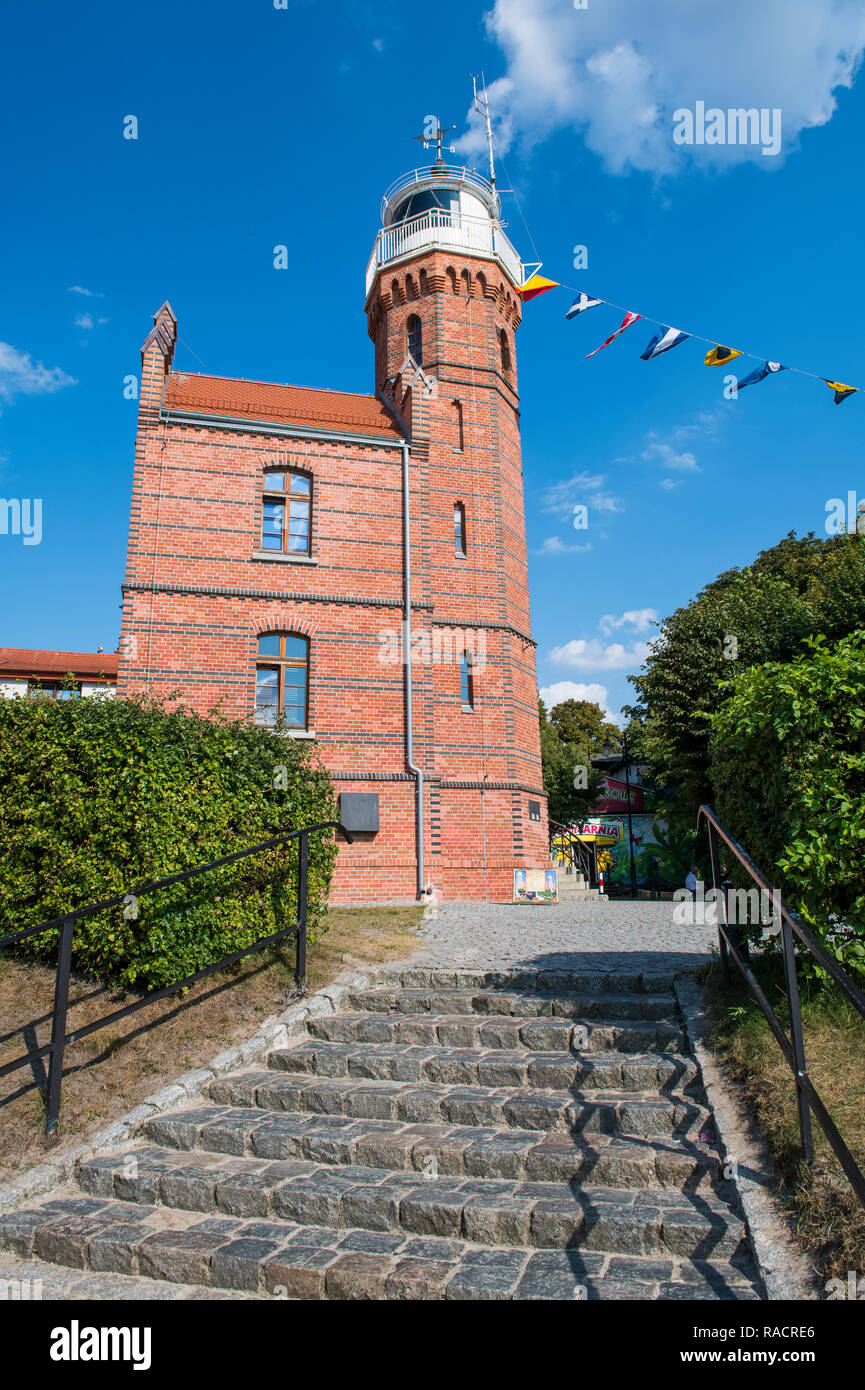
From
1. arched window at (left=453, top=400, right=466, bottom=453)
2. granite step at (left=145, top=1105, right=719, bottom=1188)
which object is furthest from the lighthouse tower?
granite step at (left=145, top=1105, right=719, bottom=1188)

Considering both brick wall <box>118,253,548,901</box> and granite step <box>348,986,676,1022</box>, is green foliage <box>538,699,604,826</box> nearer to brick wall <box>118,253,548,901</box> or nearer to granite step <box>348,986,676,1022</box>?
brick wall <box>118,253,548,901</box>

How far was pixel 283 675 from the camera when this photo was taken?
15078mm

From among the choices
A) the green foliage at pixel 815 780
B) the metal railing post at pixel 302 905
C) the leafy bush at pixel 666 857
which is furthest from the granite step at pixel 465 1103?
the leafy bush at pixel 666 857

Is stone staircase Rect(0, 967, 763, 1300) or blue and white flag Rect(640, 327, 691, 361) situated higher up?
blue and white flag Rect(640, 327, 691, 361)

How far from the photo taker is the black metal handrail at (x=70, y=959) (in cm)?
462

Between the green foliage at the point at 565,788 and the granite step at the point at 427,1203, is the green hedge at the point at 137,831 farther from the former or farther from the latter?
the green foliage at the point at 565,788

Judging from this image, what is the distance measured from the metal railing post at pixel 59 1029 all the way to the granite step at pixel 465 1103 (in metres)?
0.97

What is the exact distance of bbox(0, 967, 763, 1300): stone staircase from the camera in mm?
3412

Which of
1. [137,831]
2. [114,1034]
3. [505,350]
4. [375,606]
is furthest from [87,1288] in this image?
[505,350]

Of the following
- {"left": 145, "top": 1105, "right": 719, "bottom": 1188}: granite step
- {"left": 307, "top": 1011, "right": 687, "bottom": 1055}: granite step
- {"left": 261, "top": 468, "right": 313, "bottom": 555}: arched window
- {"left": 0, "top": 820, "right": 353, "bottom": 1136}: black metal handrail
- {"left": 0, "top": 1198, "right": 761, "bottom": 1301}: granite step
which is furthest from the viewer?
{"left": 261, "top": 468, "right": 313, "bottom": 555}: arched window

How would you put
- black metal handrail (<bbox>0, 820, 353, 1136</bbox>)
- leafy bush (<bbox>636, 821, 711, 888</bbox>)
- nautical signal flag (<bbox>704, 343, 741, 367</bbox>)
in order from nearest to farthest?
1. black metal handrail (<bbox>0, 820, 353, 1136</bbox>)
2. nautical signal flag (<bbox>704, 343, 741, 367</bbox>)
3. leafy bush (<bbox>636, 821, 711, 888</bbox>)

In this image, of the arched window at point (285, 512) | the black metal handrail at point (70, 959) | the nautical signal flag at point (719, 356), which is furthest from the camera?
the arched window at point (285, 512)

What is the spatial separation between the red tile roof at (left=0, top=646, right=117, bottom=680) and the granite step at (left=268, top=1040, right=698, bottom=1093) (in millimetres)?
37812
